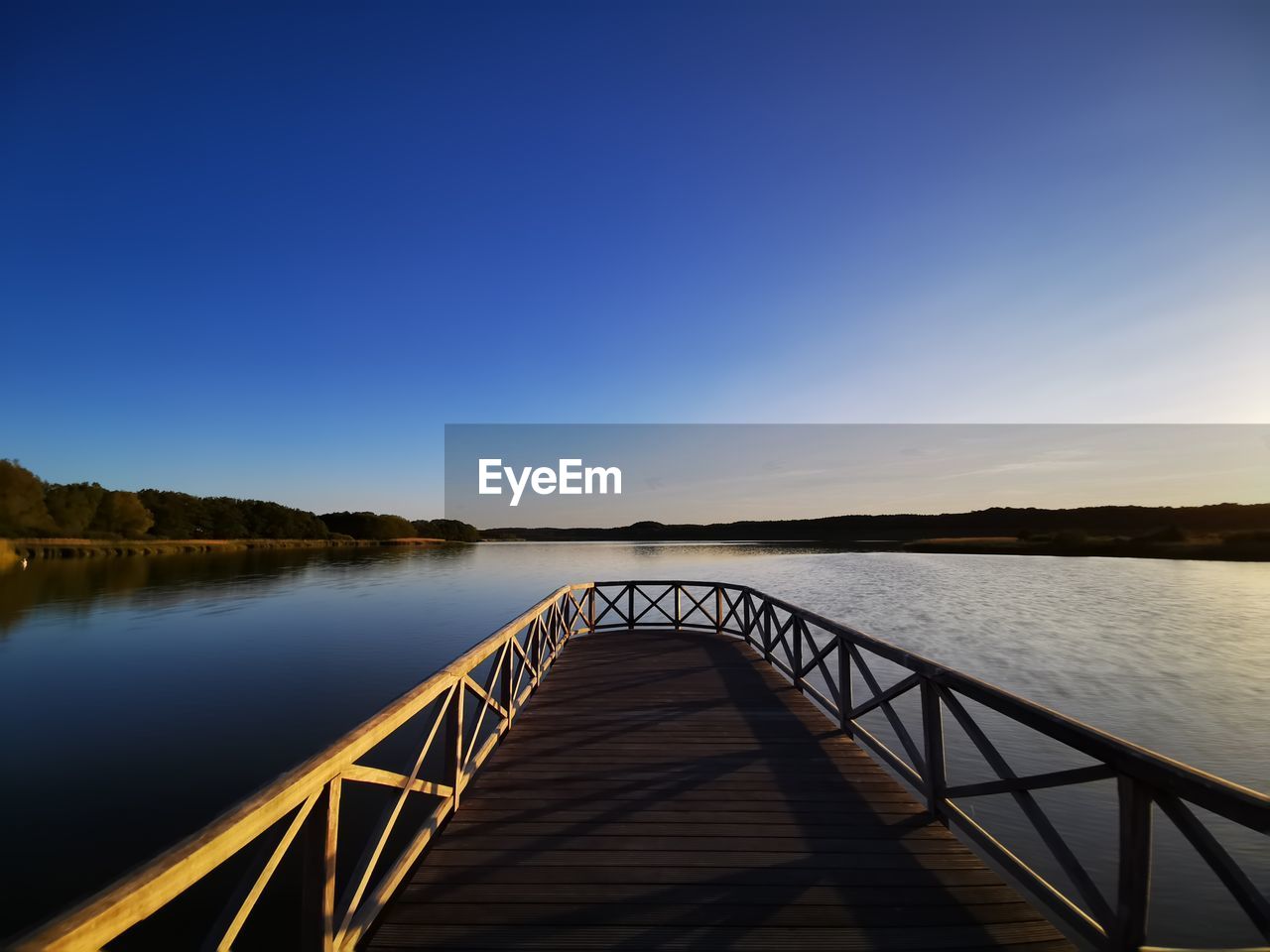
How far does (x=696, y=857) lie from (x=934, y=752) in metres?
1.95

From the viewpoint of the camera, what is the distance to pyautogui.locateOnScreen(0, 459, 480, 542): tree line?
50.2 m

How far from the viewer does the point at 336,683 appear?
12.4m

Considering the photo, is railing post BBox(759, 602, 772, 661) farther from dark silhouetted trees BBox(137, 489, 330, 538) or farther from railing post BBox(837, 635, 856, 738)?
dark silhouetted trees BBox(137, 489, 330, 538)

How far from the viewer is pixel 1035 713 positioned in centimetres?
306

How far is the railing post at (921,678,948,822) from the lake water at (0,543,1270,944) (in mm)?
2515

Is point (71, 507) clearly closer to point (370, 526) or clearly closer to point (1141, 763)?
point (370, 526)

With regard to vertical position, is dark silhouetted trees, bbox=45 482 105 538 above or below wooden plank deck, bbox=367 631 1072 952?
above

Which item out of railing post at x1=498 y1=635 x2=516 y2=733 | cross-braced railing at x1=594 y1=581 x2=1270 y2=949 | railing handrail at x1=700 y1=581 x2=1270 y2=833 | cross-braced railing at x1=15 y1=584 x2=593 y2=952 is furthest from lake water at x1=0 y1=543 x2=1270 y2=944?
railing handrail at x1=700 y1=581 x2=1270 y2=833

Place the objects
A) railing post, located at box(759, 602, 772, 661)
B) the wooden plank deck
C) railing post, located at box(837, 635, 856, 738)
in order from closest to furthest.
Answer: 1. the wooden plank deck
2. railing post, located at box(837, 635, 856, 738)
3. railing post, located at box(759, 602, 772, 661)

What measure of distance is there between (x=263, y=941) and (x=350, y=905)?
3022 mm

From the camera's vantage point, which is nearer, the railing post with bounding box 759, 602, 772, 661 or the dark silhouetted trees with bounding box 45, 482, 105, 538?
the railing post with bounding box 759, 602, 772, 661

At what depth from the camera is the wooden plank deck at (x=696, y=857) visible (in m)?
2.90

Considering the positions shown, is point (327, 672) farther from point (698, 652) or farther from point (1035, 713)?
point (1035, 713)

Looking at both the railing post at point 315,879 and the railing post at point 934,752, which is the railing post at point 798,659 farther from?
the railing post at point 315,879
